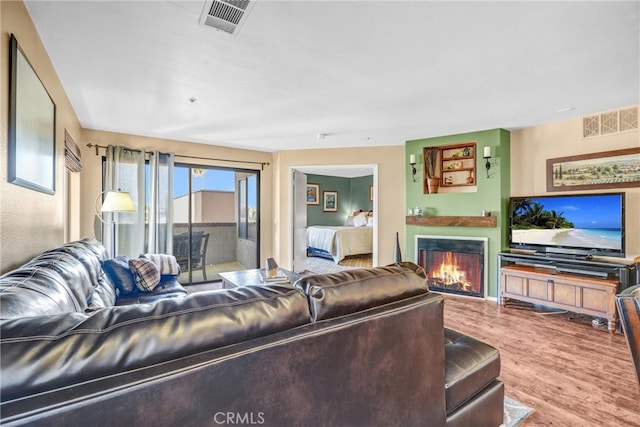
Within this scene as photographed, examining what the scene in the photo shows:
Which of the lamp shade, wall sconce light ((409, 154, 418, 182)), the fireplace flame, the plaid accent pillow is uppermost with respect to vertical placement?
wall sconce light ((409, 154, 418, 182))

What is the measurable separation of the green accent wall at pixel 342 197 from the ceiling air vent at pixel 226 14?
713 cm

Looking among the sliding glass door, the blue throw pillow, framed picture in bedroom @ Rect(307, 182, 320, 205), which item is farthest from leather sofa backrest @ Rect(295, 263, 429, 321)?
framed picture in bedroom @ Rect(307, 182, 320, 205)

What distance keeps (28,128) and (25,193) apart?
38cm

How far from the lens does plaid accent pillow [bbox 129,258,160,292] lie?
109 inches

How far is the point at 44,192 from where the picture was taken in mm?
2143

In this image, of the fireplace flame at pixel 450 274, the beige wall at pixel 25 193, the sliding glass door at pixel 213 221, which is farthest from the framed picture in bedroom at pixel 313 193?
the beige wall at pixel 25 193

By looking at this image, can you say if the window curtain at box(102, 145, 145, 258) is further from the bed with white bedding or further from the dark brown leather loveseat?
the bed with white bedding

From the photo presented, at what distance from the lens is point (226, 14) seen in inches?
68.6

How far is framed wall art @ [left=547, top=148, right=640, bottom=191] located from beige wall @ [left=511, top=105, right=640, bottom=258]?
67 millimetres

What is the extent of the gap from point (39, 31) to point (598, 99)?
15.4 ft

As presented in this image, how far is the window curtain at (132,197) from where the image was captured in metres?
4.15

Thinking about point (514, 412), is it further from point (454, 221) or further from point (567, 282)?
point (454, 221)

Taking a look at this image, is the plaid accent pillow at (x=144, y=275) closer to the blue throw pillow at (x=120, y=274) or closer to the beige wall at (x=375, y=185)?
the blue throw pillow at (x=120, y=274)

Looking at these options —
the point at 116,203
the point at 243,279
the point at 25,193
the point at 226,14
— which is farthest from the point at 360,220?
the point at 25,193
